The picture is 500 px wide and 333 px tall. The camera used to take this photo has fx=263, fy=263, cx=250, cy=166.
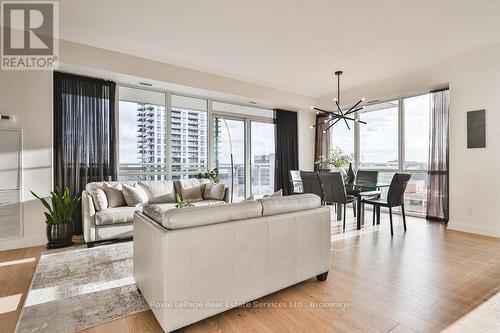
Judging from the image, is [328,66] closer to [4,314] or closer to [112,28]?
[112,28]

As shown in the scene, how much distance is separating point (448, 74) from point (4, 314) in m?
6.60

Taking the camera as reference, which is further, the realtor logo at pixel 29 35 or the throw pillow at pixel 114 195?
the throw pillow at pixel 114 195

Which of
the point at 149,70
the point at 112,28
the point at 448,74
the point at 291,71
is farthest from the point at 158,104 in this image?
the point at 448,74

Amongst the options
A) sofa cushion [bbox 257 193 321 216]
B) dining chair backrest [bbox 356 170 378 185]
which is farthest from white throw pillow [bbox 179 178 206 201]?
dining chair backrest [bbox 356 170 378 185]

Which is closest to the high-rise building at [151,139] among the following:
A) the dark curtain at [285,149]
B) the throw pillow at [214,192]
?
the throw pillow at [214,192]

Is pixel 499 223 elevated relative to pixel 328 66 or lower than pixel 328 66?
lower

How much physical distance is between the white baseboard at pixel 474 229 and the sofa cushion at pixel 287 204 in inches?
138

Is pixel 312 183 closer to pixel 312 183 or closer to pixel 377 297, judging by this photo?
pixel 312 183

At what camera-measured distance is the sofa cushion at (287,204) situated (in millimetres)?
2176

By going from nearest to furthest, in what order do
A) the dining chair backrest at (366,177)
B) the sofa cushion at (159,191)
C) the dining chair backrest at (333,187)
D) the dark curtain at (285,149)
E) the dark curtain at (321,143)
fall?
1. the dining chair backrest at (333,187)
2. the sofa cushion at (159,191)
3. the dining chair backrest at (366,177)
4. the dark curtain at (285,149)
5. the dark curtain at (321,143)

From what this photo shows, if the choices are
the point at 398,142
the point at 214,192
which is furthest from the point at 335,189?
the point at 398,142

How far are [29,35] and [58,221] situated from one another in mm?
2619

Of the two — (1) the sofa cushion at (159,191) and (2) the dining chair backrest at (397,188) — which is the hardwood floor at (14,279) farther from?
(2) the dining chair backrest at (397,188)

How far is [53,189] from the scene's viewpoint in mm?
3916
